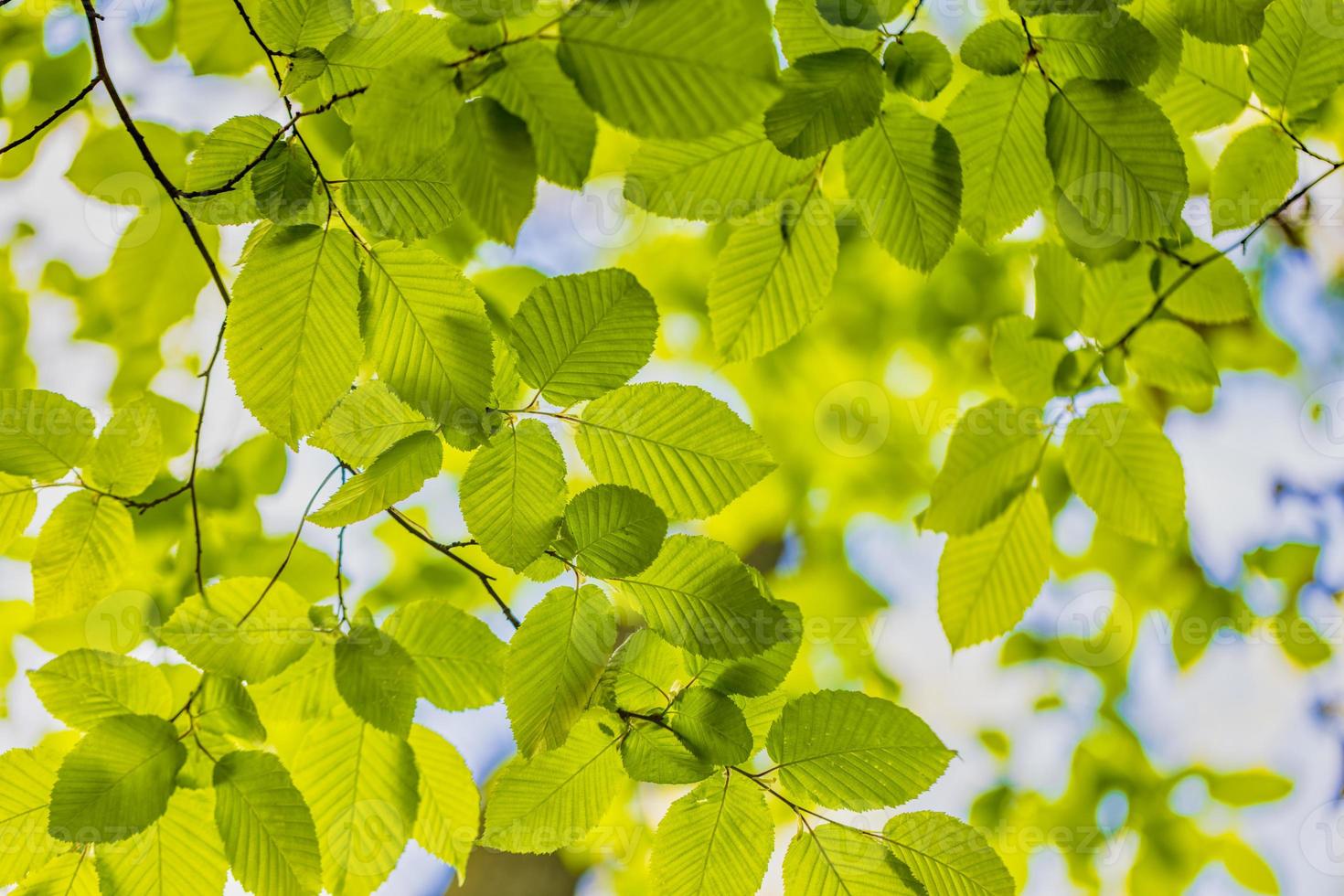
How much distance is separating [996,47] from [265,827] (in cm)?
104

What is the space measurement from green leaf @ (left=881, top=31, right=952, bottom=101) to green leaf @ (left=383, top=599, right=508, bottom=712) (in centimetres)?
71

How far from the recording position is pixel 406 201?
2.23 ft

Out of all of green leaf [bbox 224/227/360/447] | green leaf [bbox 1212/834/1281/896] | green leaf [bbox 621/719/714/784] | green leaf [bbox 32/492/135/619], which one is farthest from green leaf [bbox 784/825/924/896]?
green leaf [bbox 1212/834/1281/896]

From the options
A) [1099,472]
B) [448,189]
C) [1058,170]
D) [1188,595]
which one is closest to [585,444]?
[448,189]

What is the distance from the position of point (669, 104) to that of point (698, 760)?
54cm

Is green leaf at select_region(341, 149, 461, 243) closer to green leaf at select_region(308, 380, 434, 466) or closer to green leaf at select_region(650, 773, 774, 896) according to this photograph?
green leaf at select_region(308, 380, 434, 466)

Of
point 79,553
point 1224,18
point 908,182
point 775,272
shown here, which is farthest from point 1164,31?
point 79,553

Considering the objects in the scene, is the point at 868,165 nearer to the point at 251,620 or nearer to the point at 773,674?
the point at 773,674

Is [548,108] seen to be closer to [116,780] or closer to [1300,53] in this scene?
[116,780]

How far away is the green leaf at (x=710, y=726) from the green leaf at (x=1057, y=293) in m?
0.82


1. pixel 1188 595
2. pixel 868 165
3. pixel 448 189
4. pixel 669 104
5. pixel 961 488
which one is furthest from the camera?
pixel 1188 595

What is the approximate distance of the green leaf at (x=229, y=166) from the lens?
69 centimetres

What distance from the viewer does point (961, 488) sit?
1.14 meters

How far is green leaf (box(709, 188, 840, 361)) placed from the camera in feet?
2.92
